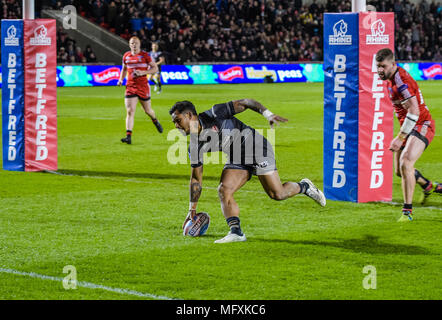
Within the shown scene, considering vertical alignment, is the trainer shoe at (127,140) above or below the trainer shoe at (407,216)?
above

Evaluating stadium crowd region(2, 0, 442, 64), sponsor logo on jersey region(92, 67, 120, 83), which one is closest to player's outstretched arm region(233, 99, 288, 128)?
sponsor logo on jersey region(92, 67, 120, 83)

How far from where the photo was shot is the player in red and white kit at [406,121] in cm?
964

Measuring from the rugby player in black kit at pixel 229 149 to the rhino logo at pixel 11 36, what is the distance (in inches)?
248

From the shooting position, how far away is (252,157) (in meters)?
8.81

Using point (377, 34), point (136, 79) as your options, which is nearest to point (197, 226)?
point (377, 34)

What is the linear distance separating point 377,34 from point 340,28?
0.48 metres

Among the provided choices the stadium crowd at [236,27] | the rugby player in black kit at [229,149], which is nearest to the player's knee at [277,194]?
the rugby player in black kit at [229,149]

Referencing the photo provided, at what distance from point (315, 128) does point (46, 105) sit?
8533 millimetres

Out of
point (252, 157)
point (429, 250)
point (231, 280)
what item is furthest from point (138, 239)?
point (429, 250)

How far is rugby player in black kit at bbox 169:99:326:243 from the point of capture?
8344 millimetres

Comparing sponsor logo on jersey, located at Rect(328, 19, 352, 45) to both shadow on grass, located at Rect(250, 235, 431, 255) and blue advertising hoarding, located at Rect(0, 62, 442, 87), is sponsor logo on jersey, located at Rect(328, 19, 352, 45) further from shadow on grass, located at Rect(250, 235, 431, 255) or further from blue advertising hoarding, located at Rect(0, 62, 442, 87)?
blue advertising hoarding, located at Rect(0, 62, 442, 87)

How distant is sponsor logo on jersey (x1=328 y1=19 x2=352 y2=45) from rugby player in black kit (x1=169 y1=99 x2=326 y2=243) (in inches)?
100

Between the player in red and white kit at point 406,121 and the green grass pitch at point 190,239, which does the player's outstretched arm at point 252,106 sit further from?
the player in red and white kit at point 406,121
